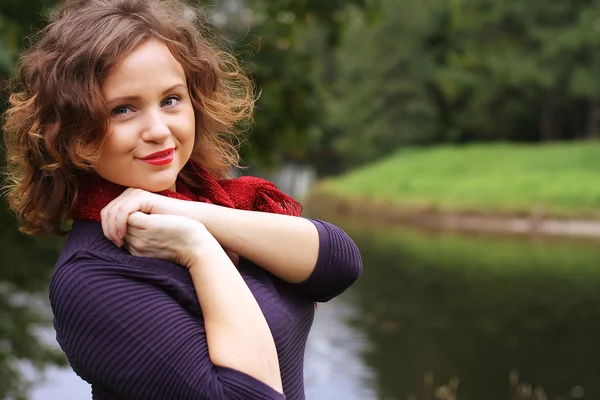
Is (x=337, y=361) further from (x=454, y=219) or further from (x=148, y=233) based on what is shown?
(x=454, y=219)

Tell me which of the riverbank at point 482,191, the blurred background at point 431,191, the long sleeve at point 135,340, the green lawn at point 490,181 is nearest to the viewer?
the long sleeve at point 135,340

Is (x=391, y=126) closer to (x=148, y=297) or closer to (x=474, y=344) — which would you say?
(x=474, y=344)

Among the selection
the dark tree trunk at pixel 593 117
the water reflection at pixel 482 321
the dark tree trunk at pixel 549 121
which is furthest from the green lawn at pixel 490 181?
the dark tree trunk at pixel 549 121

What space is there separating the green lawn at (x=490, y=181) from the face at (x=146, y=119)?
22635 mm

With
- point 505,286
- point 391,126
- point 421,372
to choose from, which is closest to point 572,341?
point 421,372

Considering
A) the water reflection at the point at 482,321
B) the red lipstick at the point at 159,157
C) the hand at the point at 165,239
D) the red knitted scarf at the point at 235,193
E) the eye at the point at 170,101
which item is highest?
the eye at the point at 170,101

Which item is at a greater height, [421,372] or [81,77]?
[81,77]

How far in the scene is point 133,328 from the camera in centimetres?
121

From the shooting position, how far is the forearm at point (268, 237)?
Result: 4.47 feet

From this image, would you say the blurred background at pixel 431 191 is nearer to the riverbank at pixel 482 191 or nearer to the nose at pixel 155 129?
the riverbank at pixel 482 191

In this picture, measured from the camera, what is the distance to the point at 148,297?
1.24 metres

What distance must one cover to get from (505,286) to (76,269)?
14.5m

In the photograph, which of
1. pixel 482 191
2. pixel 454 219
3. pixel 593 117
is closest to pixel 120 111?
pixel 454 219

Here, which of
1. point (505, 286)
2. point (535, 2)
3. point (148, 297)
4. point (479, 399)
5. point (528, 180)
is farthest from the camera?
point (535, 2)
